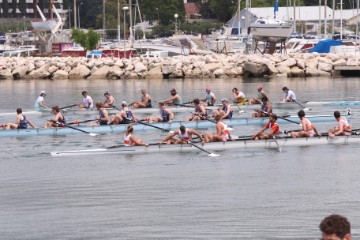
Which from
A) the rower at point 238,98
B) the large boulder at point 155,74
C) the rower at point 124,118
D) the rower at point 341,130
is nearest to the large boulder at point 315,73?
the large boulder at point 155,74

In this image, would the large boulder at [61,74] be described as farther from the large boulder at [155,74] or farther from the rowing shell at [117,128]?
the rowing shell at [117,128]

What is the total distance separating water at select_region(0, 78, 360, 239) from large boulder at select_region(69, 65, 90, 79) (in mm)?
40360

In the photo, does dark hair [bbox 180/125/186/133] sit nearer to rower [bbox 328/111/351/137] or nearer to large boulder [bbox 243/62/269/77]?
rower [bbox 328/111/351/137]

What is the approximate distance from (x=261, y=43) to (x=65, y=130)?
5968 cm

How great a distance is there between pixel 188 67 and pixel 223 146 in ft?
145

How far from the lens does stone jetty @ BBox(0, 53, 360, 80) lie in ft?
235

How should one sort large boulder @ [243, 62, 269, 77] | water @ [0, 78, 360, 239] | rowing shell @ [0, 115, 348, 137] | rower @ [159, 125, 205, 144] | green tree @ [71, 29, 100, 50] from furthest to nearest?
1. green tree @ [71, 29, 100, 50]
2. large boulder @ [243, 62, 269, 77]
3. rowing shell @ [0, 115, 348, 137]
4. rower @ [159, 125, 205, 144]
5. water @ [0, 78, 360, 239]

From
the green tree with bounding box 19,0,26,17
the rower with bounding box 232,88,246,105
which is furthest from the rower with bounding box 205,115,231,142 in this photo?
the green tree with bounding box 19,0,26,17

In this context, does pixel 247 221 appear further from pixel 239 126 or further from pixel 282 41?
pixel 282 41

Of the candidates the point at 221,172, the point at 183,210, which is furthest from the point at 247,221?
the point at 221,172

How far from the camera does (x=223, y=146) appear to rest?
94.3 feet

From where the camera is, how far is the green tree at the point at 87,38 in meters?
92.4

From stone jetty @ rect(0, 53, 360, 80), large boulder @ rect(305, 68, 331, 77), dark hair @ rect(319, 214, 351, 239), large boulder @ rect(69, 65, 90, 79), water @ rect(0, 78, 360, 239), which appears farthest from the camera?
large boulder @ rect(69, 65, 90, 79)

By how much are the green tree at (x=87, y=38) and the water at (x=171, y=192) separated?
2317 inches
